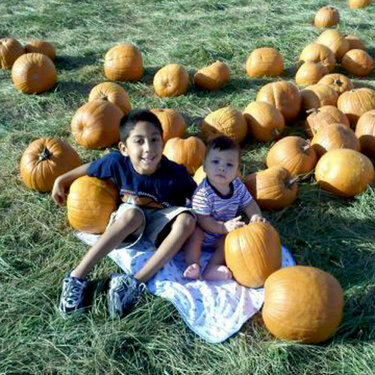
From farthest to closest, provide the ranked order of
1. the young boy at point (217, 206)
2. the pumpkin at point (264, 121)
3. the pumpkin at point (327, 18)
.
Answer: the pumpkin at point (327, 18), the pumpkin at point (264, 121), the young boy at point (217, 206)

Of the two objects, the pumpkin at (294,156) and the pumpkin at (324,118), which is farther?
the pumpkin at (324,118)

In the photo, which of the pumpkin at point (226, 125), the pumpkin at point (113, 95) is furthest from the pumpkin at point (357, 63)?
the pumpkin at point (113, 95)

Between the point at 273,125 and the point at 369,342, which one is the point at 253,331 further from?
the point at 273,125

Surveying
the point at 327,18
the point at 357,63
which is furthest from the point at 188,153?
the point at 327,18

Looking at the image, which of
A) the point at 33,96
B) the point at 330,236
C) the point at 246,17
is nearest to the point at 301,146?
the point at 330,236

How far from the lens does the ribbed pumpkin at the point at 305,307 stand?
9.14 feet

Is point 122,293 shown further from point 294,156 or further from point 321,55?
point 321,55

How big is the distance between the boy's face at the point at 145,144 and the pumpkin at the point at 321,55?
398 centimetres

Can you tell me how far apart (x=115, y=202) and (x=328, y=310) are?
1.86 metres

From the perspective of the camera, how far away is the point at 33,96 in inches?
243

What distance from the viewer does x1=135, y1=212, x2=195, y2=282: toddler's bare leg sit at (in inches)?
129

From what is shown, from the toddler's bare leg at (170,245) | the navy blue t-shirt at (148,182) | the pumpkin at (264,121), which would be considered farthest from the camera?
the pumpkin at (264,121)

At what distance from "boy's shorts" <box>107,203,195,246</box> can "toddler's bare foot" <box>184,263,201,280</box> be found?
0.37m

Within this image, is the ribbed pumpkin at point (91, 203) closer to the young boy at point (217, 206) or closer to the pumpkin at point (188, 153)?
the young boy at point (217, 206)
